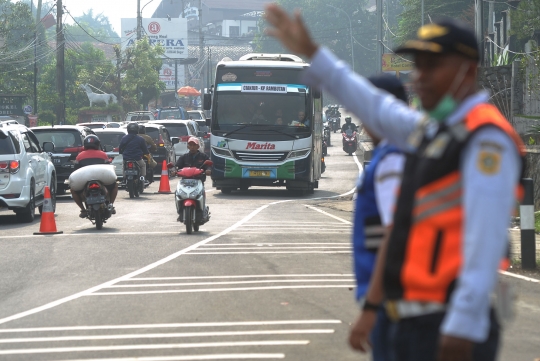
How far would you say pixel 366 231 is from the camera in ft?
13.1

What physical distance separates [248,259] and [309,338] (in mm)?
4954

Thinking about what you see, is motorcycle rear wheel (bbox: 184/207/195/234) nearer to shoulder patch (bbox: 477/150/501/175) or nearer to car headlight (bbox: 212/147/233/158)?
car headlight (bbox: 212/147/233/158)

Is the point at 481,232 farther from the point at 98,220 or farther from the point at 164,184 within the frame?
the point at 164,184

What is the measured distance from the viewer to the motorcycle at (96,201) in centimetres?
1650

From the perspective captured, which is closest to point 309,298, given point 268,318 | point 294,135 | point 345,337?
point 268,318

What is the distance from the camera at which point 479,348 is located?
3.10 meters

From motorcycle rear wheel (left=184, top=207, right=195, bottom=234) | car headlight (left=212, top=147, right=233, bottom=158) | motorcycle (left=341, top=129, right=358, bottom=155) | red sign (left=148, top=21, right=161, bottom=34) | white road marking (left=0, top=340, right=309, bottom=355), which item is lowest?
motorcycle (left=341, top=129, right=358, bottom=155)

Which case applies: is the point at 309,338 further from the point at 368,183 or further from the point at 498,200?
the point at 498,200

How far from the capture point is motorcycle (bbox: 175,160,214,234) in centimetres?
1574

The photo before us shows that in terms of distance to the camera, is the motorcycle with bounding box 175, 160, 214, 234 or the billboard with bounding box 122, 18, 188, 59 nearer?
the motorcycle with bounding box 175, 160, 214, 234

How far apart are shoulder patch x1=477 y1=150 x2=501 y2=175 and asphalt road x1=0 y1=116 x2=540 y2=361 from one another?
4173 millimetres

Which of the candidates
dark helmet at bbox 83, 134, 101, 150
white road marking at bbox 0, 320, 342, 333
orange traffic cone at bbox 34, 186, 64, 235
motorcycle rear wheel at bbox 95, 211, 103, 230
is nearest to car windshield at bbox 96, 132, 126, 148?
dark helmet at bbox 83, 134, 101, 150

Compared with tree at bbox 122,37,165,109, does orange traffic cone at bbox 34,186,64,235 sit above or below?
below

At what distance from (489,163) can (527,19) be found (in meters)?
32.7
